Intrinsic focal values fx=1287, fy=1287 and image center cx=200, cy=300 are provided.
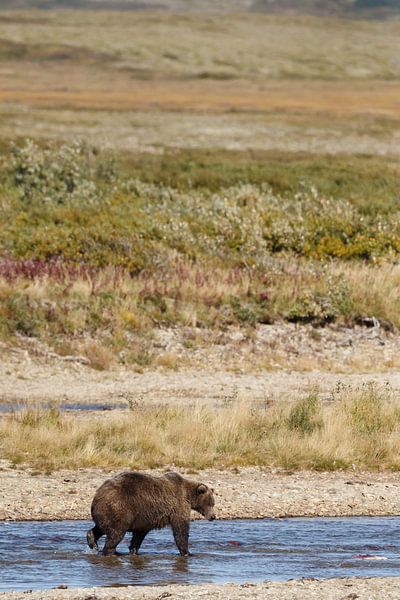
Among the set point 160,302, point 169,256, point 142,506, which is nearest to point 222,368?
point 160,302

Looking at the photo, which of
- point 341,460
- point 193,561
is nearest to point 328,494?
point 341,460

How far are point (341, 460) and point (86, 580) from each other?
17.5 ft

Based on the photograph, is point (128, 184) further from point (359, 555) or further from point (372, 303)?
point (359, 555)

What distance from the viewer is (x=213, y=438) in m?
16.1

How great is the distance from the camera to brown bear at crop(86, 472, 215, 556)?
36.6ft

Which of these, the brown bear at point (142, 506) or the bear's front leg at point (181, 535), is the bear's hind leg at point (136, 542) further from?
the bear's front leg at point (181, 535)

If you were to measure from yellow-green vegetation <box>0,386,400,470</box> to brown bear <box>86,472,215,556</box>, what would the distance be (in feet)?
10.1

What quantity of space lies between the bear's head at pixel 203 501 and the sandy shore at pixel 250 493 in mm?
1185

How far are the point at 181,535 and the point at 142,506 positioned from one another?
1.94ft

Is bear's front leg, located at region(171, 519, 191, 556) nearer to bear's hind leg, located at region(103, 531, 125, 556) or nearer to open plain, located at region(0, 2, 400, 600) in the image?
bear's hind leg, located at region(103, 531, 125, 556)

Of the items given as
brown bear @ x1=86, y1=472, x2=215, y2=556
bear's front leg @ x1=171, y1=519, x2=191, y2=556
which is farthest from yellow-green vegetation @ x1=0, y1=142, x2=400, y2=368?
bear's front leg @ x1=171, y1=519, x2=191, y2=556

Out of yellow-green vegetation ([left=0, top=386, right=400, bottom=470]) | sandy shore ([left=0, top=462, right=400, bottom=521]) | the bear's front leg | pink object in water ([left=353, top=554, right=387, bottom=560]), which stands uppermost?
the bear's front leg

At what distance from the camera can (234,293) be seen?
26.1 m

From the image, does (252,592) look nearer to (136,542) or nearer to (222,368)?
(136,542)
